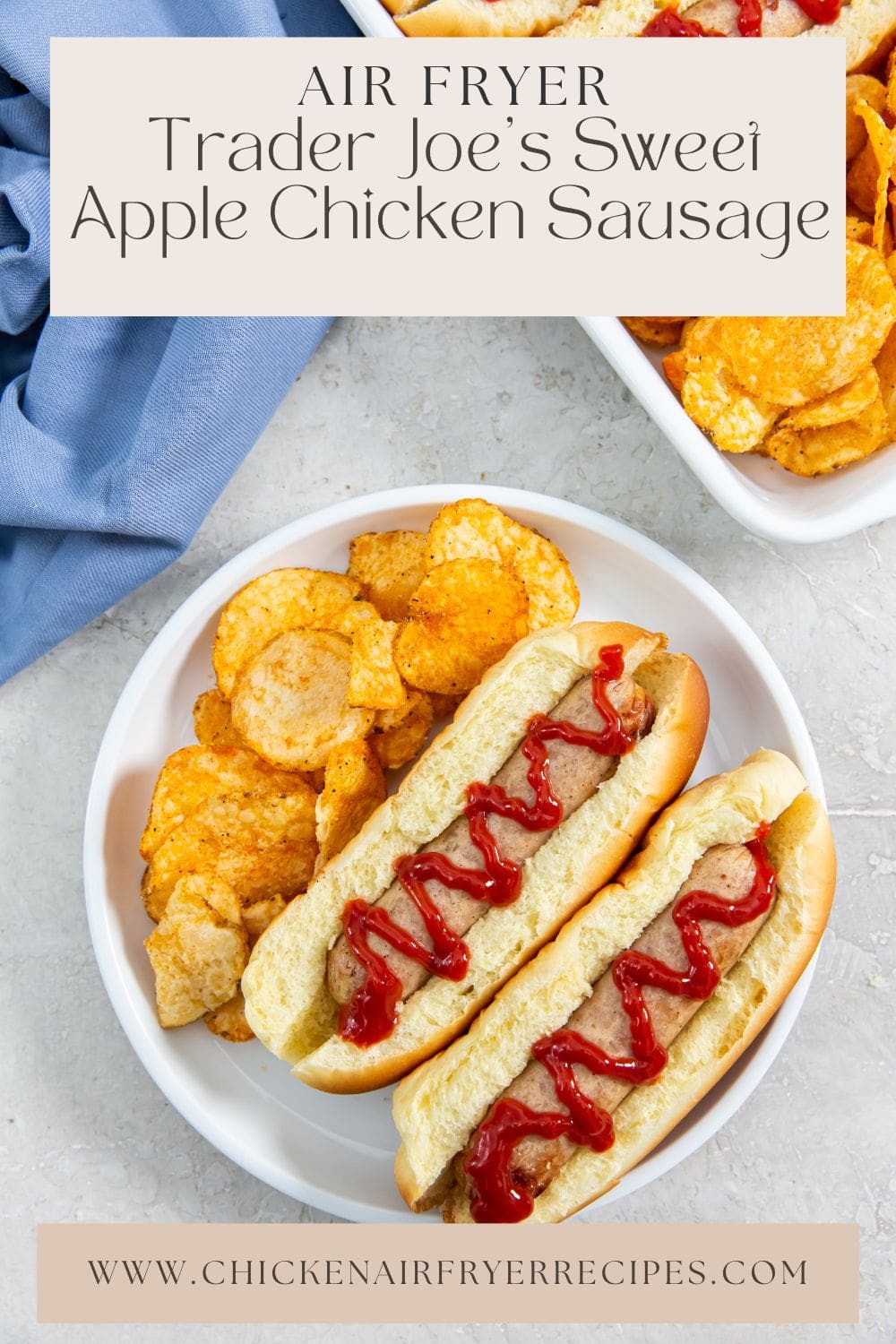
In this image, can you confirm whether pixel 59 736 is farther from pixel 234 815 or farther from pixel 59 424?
pixel 59 424

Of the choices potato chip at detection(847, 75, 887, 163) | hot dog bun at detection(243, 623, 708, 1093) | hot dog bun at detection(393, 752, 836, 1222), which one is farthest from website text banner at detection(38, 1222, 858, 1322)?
potato chip at detection(847, 75, 887, 163)

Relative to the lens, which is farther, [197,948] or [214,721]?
[214,721]

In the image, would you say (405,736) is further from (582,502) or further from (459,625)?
(582,502)

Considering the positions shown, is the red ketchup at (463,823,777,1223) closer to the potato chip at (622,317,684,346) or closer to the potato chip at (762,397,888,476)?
the potato chip at (762,397,888,476)

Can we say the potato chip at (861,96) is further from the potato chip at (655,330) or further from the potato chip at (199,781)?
the potato chip at (199,781)

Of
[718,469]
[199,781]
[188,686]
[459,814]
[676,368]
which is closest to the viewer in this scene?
[459,814]

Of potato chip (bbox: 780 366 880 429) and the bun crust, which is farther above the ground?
the bun crust

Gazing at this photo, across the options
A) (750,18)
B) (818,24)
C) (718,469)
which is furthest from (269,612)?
(818,24)

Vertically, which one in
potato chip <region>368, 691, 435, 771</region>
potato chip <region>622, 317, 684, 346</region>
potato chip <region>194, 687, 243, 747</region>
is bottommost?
potato chip <region>194, 687, 243, 747</region>
